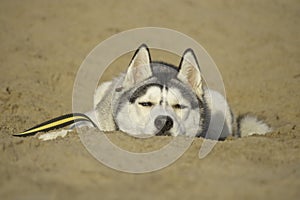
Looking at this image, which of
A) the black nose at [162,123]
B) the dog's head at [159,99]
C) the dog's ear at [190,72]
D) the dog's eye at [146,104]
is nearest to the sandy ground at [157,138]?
the black nose at [162,123]

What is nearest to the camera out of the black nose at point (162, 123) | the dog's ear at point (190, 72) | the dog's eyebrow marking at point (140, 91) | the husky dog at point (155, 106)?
the black nose at point (162, 123)

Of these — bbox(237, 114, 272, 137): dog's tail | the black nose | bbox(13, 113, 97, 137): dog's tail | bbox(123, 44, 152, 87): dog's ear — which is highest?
bbox(123, 44, 152, 87): dog's ear

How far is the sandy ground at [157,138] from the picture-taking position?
2885 millimetres

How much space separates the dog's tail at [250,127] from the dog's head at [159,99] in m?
0.94

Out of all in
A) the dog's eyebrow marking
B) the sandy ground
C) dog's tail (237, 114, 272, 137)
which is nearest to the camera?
the sandy ground

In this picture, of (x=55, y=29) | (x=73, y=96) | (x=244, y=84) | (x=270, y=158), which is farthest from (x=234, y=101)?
(x=55, y=29)

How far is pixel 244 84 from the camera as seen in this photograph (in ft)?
23.1

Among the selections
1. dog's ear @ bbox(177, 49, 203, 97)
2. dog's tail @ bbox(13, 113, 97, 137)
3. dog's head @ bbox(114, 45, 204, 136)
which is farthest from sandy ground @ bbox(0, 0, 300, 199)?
dog's ear @ bbox(177, 49, 203, 97)

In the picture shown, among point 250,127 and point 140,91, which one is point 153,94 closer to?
point 140,91

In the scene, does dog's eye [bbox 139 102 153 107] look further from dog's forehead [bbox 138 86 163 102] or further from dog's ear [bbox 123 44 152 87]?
dog's ear [bbox 123 44 152 87]

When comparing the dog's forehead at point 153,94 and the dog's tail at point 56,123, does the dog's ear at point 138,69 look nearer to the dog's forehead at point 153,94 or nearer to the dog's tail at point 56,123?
the dog's forehead at point 153,94

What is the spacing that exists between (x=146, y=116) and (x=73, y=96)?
2.43m

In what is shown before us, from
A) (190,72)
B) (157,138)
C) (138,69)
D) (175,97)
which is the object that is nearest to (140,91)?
(138,69)

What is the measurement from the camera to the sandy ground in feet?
9.46
